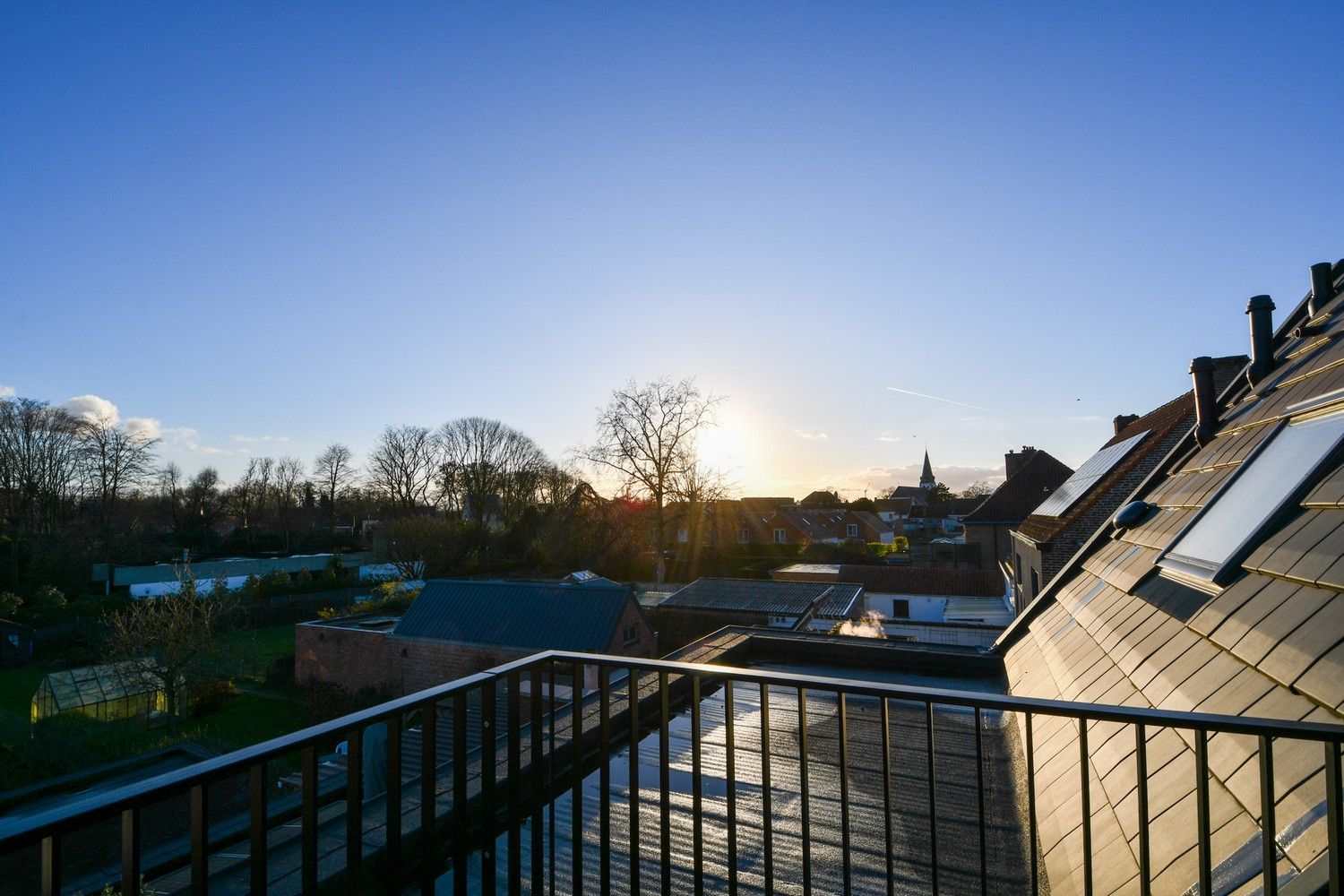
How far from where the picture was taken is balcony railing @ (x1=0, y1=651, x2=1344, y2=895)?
4.82 ft

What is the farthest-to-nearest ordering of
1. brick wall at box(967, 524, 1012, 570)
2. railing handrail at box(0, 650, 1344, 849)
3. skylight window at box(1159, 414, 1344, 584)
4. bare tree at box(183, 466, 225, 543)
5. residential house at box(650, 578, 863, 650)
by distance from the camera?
bare tree at box(183, 466, 225, 543)
brick wall at box(967, 524, 1012, 570)
residential house at box(650, 578, 863, 650)
skylight window at box(1159, 414, 1344, 584)
railing handrail at box(0, 650, 1344, 849)

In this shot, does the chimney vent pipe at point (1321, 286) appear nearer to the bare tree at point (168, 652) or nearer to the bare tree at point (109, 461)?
the bare tree at point (168, 652)

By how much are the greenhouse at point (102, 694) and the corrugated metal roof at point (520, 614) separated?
602cm

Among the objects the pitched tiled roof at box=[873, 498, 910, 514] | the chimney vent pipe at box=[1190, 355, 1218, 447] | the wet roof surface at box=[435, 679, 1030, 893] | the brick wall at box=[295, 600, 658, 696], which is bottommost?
the brick wall at box=[295, 600, 658, 696]

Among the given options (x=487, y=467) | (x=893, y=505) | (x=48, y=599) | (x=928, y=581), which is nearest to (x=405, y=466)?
(x=487, y=467)

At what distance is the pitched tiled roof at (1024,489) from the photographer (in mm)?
22016

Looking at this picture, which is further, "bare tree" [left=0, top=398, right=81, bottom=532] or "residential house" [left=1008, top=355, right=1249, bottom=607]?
"bare tree" [left=0, top=398, right=81, bottom=532]

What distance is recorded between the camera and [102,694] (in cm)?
1697

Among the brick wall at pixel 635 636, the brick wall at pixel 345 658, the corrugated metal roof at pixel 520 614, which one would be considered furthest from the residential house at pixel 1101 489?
the brick wall at pixel 345 658

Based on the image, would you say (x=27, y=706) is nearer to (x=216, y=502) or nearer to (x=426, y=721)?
(x=426, y=721)

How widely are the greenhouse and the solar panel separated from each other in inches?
834

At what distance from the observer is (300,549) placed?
43.4m

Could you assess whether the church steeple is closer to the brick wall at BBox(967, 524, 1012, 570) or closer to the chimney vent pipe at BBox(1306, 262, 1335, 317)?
the brick wall at BBox(967, 524, 1012, 570)

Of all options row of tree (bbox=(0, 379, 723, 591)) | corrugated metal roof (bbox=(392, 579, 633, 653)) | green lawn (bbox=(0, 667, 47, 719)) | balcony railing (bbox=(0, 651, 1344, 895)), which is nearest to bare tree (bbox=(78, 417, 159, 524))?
row of tree (bbox=(0, 379, 723, 591))
